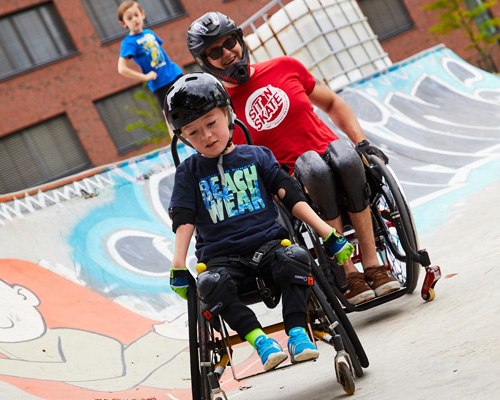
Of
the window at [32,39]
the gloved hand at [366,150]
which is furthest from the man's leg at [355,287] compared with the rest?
the window at [32,39]

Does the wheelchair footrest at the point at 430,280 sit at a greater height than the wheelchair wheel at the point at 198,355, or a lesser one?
lesser

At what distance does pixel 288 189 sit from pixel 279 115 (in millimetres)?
1307

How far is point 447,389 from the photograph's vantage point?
2.17m

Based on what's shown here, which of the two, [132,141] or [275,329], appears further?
[132,141]

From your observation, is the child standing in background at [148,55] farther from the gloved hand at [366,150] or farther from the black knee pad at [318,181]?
the black knee pad at [318,181]

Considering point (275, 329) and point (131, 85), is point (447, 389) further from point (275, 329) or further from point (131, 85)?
point (131, 85)

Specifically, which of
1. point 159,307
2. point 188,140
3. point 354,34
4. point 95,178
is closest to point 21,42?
point 354,34

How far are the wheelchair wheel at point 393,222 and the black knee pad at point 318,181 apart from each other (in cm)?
34

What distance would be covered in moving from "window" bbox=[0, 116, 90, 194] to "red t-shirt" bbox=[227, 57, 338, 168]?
61.6 ft

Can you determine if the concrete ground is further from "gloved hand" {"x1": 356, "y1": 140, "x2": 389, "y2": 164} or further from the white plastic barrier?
the white plastic barrier

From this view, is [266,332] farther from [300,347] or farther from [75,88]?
[75,88]

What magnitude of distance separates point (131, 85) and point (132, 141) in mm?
1919

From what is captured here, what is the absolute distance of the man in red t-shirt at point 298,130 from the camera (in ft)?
12.8

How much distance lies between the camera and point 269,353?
8.43 ft
